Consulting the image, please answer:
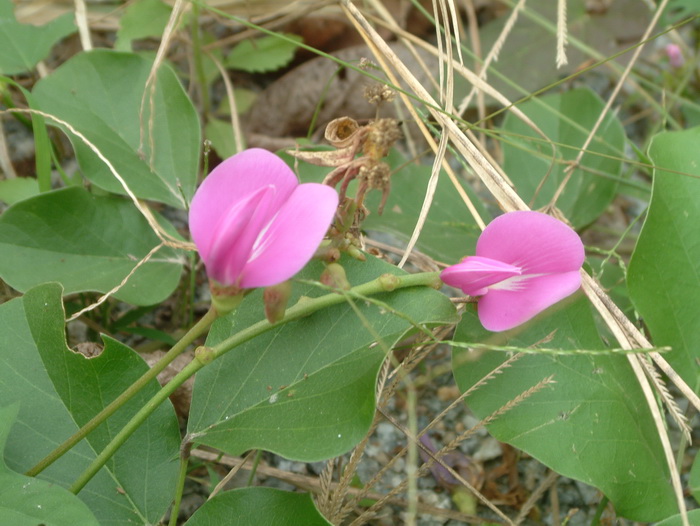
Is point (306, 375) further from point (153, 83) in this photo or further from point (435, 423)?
point (153, 83)

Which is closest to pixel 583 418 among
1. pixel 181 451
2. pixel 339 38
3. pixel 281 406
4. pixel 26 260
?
pixel 281 406

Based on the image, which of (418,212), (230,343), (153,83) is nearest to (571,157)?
(418,212)

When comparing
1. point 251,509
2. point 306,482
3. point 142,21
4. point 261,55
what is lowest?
point 306,482

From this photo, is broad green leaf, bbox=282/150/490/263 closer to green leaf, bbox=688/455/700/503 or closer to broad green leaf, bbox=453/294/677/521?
broad green leaf, bbox=453/294/677/521

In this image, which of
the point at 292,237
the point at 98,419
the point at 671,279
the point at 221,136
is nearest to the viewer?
the point at 292,237

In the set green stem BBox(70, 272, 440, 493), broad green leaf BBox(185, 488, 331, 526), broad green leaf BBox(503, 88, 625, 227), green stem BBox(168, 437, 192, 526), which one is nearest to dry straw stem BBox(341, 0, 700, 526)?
green stem BBox(70, 272, 440, 493)

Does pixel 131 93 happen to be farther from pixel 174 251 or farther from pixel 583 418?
pixel 583 418

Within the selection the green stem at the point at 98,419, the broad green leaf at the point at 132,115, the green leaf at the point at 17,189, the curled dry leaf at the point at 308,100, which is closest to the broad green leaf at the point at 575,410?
the green stem at the point at 98,419
